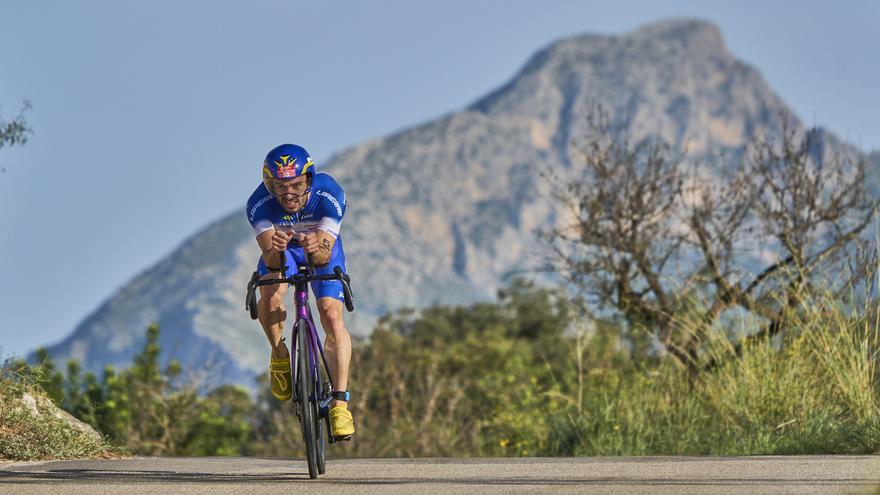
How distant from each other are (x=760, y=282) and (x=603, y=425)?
15.4 ft

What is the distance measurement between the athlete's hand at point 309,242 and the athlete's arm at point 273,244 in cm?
7

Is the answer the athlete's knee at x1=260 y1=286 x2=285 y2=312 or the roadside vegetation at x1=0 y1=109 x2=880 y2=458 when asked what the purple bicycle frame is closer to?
the athlete's knee at x1=260 y1=286 x2=285 y2=312

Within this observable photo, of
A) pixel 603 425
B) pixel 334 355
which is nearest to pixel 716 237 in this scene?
pixel 603 425

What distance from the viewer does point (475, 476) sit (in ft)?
26.5

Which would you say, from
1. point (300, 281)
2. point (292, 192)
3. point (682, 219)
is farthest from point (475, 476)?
point (682, 219)

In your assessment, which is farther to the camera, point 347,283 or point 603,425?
point 603,425

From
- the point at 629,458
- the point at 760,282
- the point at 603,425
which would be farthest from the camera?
the point at 760,282

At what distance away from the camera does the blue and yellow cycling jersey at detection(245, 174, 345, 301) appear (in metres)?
8.29

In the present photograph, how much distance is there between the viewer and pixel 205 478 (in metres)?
8.59

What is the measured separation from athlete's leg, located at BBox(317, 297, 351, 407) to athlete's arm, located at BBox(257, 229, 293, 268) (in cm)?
36

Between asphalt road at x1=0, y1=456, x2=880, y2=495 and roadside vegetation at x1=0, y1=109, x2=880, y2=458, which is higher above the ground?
roadside vegetation at x1=0, y1=109, x2=880, y2=458

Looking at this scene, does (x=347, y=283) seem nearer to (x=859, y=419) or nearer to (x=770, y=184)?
(x=859, y=419)

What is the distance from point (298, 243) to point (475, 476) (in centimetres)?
169

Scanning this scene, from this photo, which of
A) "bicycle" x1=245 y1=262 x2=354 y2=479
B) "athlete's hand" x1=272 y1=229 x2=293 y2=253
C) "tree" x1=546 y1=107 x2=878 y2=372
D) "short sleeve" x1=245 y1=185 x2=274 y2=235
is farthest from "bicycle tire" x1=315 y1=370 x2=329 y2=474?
"tree" x1=546 y1=107 x2=878 y2=372
